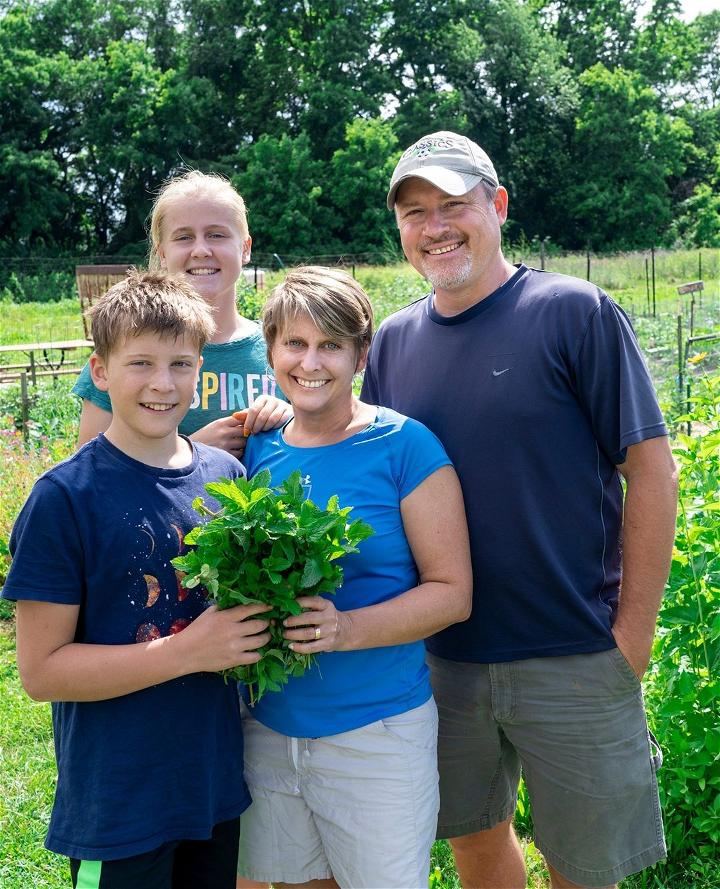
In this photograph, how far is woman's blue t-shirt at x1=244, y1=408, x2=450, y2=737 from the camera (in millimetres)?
2240

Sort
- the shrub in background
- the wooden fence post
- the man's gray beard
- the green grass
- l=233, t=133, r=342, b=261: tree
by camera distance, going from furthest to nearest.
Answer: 1. l=233, t=133, r=342, b=261: tree
2. the wooden fence post
3. the green grass
4. the shrub in background
5. the man's gray beard

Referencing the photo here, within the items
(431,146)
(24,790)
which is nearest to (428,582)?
(431,146)

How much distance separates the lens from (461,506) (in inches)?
93.2

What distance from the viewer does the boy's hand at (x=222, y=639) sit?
2021 mm

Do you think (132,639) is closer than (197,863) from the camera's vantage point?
Yes

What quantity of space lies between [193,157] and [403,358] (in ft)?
147

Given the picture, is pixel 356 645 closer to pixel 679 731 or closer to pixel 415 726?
pixel 415 726

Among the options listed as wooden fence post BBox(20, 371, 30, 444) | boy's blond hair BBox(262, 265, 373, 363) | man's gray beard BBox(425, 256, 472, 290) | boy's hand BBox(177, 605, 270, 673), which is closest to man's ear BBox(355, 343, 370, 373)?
boy's blond hair BBox(262, 265, 373, 363)

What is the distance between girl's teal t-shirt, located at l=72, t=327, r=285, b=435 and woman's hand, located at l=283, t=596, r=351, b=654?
96 centimetres

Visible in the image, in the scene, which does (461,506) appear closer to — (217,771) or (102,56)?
(217,771)

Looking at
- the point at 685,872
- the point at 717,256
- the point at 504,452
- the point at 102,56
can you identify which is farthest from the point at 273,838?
the point at 102,56

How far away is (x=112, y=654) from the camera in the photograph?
6.59ft

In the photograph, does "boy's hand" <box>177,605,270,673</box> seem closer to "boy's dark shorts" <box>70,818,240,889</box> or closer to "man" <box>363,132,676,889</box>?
"boy's dark shorts" <box>70,818,240,889</box>

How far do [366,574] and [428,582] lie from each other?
17 cm
